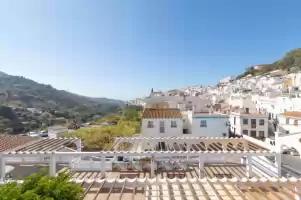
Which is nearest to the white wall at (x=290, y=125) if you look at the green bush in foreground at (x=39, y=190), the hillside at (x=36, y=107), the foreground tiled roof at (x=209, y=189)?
the foreground tiled roof at (x=209, y=189)

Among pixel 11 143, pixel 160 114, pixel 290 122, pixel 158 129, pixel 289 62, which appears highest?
pixel 289 62

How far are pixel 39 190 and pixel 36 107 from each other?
379 feet

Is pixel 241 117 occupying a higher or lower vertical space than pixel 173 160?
higher

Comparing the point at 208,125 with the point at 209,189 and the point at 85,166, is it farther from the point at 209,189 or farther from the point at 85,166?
the point at 209,189

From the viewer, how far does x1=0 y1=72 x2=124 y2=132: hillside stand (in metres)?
75.4

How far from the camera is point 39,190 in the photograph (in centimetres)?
371

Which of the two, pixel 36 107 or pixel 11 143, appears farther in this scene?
pixel 36 107

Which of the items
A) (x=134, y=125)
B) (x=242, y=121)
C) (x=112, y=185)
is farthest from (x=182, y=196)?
(x=242, y=121)

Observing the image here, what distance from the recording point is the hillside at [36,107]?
2968 inches

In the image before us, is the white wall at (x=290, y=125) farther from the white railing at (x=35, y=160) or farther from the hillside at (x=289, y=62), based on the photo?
the hillside at (x=289, y=62)

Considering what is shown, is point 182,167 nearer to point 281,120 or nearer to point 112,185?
point 112,185

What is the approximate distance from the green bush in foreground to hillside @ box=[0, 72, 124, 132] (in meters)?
69.4

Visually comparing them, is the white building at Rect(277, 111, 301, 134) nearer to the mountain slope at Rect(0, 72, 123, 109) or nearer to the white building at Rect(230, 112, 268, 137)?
the white building at Rect(230, 112, 268, 137)

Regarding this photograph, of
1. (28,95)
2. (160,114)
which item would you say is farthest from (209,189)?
(28,95)
